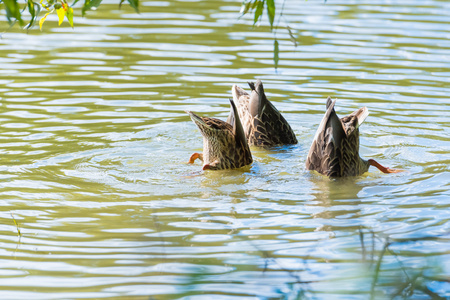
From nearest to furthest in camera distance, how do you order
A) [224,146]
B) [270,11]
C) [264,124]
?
[270,11] < [224,146] < [264,124]

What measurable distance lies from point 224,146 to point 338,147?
1.36 meters

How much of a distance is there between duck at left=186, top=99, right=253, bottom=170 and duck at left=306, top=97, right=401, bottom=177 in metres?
0.87

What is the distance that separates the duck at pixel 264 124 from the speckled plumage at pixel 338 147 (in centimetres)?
128

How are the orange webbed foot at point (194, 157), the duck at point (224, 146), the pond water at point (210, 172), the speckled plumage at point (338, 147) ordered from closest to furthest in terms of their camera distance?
the pond water at point (210, 172) < the speckled plumage at point (338, 147) < the duck at point (224, 146) < the orange webbed foot at point (194, 157)

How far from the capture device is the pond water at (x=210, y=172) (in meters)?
5.54


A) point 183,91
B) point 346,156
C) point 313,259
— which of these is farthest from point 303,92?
point 313,259

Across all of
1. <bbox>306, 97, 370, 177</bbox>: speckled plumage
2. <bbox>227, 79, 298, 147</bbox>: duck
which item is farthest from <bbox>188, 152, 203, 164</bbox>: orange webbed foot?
<bbox>306, 97, 370, 177</bbox>: speckled plumage

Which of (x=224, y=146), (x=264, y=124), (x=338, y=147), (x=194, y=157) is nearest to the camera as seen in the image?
(x=338, y=147)

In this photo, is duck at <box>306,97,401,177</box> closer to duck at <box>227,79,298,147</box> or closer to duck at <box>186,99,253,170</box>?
duck at <box>186,99,253,170</box>

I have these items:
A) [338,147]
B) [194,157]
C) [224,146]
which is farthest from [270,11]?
[194,157]

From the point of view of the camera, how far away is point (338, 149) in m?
8.16

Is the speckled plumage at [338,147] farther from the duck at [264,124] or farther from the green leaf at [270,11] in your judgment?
the green leaf at [270,11]

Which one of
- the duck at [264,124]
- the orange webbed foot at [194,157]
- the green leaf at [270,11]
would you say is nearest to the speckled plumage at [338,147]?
the duck at [264,124]

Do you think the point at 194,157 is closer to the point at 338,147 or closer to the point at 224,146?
the point at 224,146
